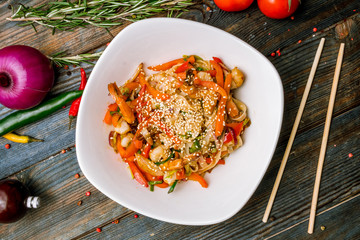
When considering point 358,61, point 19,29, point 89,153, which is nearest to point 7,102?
point 19,29

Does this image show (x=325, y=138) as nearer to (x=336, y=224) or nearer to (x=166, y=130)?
(x=336, y=224)

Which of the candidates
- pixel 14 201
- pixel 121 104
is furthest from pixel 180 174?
pixel 14 201

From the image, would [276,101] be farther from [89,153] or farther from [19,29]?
[19,29]

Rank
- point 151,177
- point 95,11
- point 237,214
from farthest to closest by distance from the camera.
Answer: point 237,214
point 95,11
point 151,177

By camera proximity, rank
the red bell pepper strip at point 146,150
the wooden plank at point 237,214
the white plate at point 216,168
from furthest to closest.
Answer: the wooden plank at point 237,214 → the red bell pepper strip at point 146,150 → the white plate at point 216,168

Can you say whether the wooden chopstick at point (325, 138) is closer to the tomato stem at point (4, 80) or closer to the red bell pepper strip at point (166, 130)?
the red bell pepper strip at point (166, 130)

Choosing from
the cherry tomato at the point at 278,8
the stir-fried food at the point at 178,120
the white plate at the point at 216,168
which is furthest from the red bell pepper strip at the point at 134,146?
the cherry tomato at the point at 278,8
